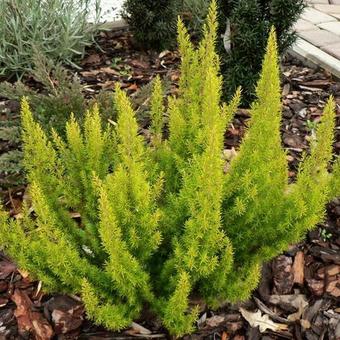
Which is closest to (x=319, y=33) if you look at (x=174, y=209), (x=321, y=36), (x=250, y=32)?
(x=321, y=36)

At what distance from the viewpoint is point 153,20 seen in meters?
3.87

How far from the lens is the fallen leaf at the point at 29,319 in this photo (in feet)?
5.93

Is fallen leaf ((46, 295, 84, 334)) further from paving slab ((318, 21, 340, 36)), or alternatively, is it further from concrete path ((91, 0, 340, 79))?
paving slab ((318, 21, 340, 36))

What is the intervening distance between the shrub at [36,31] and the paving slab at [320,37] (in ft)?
6.07

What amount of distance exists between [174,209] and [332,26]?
3.67m

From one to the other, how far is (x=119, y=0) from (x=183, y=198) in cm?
416

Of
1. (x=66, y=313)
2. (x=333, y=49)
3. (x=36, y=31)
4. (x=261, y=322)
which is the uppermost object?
(x=36, y=31)

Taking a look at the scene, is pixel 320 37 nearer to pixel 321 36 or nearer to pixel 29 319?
pixel 321 36

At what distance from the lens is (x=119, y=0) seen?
5.21 metres

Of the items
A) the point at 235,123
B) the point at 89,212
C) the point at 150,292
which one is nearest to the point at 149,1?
the point at 235,123

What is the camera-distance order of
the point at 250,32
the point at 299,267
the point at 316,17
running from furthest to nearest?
the point at 316,17, the point at 250,32, the point at 299,267

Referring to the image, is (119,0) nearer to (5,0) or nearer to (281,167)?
(5,0)

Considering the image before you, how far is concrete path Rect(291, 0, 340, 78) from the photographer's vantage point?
3807mm

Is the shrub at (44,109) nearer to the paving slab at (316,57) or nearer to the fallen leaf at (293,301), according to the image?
the fallen leaf at (293,301)
